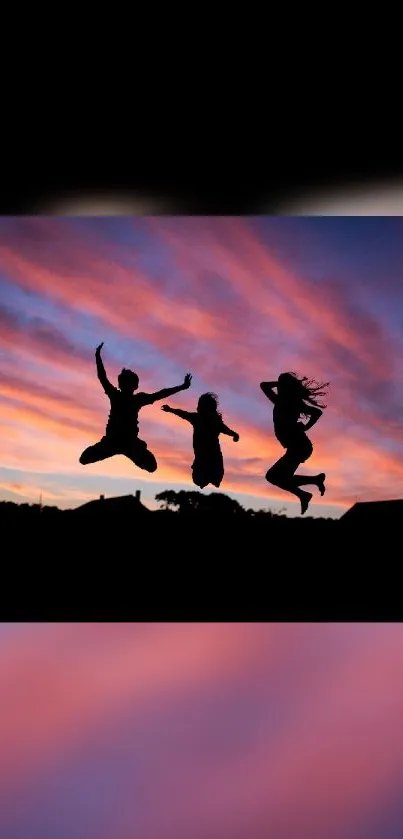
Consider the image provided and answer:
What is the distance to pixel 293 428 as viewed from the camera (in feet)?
14.3

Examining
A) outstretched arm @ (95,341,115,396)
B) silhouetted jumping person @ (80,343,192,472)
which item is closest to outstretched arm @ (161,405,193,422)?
silhouetted jumping person @ (80,343,192,472)

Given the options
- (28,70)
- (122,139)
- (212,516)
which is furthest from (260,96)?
(212,516)

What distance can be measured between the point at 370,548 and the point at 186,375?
63.2 inches

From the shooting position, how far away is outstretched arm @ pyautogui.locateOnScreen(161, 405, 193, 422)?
167 inches

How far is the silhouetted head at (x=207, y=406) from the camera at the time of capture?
438 centimetres

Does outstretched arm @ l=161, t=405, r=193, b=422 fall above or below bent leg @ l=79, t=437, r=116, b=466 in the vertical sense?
above

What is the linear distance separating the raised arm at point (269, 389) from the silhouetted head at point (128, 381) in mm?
896

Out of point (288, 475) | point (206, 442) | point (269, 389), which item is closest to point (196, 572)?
point (206, 442)

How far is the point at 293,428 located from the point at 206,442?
62cm

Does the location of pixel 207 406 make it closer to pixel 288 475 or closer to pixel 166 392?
pixel 166 392

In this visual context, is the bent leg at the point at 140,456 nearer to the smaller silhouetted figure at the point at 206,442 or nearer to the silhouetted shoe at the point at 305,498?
the smaller silhouetted figure at the point at 206,442

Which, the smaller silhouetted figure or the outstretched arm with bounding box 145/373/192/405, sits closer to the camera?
the outstretched arm with bounding box 145/373/192/405

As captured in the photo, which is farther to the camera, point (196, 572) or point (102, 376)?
point (102, 376)

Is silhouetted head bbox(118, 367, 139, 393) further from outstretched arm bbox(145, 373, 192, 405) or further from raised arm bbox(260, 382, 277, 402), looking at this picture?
raised arm bbox(260, 382, 277, 402)
